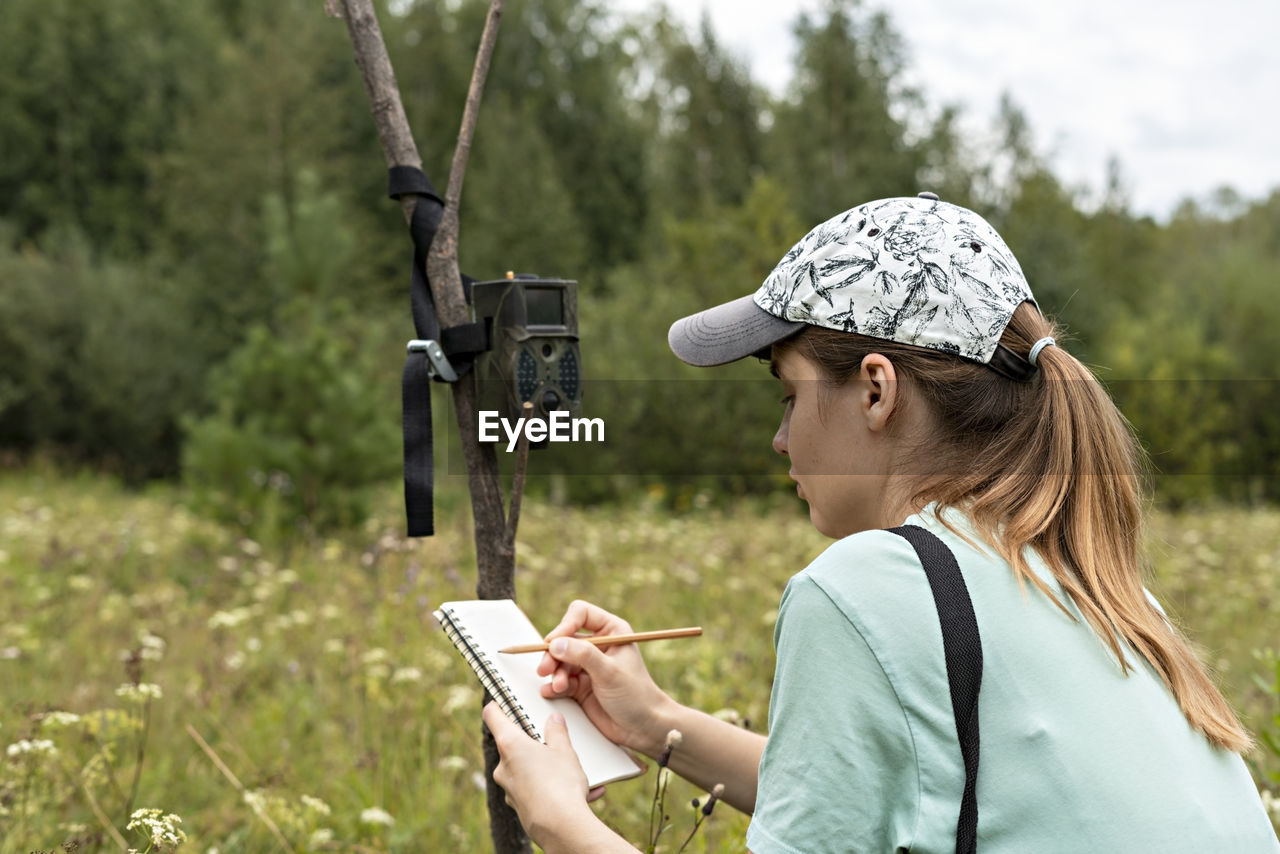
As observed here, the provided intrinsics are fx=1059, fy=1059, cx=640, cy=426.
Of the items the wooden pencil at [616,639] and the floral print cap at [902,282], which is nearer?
the floral print cap at [902,282]

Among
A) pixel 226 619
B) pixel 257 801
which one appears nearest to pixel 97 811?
pixel 257 801

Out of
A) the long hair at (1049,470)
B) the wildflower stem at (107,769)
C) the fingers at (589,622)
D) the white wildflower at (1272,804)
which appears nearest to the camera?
the long hair at (1049,470)

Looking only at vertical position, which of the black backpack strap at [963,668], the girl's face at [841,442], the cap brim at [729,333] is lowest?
the black backpack strap at [963,668]

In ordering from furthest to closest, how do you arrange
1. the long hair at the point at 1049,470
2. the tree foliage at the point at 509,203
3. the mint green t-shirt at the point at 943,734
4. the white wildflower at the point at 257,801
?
the tree foliage at the point at 509,203, the white wildflower at the point at 257,801, the long hair at the point at 1049,470, the mint green t-shirt at the point at 943,734

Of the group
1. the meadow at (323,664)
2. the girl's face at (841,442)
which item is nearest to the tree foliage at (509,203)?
the meadow at (323,664)

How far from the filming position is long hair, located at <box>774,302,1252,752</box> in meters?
1.16

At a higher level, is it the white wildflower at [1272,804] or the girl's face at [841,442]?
the girl's face at [841,442]

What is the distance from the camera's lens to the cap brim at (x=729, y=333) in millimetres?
1335

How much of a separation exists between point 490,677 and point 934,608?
0.66 m

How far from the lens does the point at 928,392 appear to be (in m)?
1.24

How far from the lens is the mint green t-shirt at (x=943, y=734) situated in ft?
3.23

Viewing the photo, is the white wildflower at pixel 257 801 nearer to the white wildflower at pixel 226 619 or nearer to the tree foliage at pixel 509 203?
the white wildflower at pixel 226 619

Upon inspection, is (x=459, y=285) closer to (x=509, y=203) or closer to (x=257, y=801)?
(x=257, y=801)

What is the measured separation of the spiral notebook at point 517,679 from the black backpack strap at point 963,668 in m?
0.55
